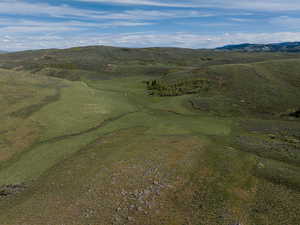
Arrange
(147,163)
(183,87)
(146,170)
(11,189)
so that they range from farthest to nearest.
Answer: (183,87)
(147,163)
(146,170)
(11,189)

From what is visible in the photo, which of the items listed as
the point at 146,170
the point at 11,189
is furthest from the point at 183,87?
the point at 11,189

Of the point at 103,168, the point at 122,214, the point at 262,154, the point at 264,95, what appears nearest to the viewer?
the point at 122,214

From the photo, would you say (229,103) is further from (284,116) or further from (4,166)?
(4,166)

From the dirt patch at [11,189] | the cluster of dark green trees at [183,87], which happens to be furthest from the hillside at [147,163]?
the cluster of dark green trees at [183,87]

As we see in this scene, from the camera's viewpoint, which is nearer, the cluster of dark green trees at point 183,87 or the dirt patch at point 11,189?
the dirt patch at point 11,189

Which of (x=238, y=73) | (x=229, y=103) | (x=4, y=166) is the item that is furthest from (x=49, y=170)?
(x=238, y=73)

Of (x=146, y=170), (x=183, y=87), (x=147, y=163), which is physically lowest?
(x=146, y=170)

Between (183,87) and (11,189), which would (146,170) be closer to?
(11,189)

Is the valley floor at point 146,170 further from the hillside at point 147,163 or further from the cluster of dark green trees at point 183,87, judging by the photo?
the cluster of dark green trees at point 183,87
